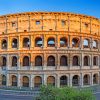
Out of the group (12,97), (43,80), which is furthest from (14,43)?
(12,97)

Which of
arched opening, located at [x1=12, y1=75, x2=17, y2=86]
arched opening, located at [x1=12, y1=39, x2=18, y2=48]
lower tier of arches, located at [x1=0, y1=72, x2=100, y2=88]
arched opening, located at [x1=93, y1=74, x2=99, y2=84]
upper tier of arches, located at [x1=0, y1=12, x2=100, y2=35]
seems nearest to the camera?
lower tier of arches, located at [x1=0, y1=72, x2=100, y2=88]

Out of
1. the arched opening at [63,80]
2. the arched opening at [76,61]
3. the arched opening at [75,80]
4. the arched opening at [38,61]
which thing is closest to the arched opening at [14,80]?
the arched opening at [38,61]

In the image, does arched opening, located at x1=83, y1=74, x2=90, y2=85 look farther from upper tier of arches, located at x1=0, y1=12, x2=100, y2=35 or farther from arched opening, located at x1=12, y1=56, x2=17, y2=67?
arched opening, located at x1=12, y1=56, x2=17, y2=67

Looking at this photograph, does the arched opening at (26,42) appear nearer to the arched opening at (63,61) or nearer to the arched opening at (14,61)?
the arched opening at (14,61)

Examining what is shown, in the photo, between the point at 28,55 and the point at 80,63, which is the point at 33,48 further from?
the point at 80,63

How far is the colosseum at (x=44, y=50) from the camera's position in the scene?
43.9m

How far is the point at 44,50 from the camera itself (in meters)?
43.8

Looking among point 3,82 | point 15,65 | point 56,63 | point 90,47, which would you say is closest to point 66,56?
point 56,63

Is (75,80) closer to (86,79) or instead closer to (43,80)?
(86,79)

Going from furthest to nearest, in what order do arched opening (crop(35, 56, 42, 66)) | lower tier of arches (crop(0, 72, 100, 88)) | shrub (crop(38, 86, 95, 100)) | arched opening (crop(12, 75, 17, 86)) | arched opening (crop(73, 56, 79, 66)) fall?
1. arched opening (crop(73, 56, 79, 66))
2. arched opening (crop(12, 75, 17, 86))
3. arched opening (crop(35, 56, 42, 66))
4. lower tier of arches (crop(0, 72, 100, 88))
5. shrub (crop(38, 86, 95, 100))

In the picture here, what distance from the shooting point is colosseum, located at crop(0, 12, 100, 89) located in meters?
43.9

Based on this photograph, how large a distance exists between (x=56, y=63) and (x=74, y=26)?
27.0ft

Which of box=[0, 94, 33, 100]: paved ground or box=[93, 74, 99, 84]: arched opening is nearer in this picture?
box=[0, 94, 33, 100]: paved ground

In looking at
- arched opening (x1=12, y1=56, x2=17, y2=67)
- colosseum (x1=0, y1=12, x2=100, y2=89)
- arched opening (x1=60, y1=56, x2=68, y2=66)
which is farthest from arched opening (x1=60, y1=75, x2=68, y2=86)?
arched opening (x1=12, y1=56, x2=17, y2=67)
